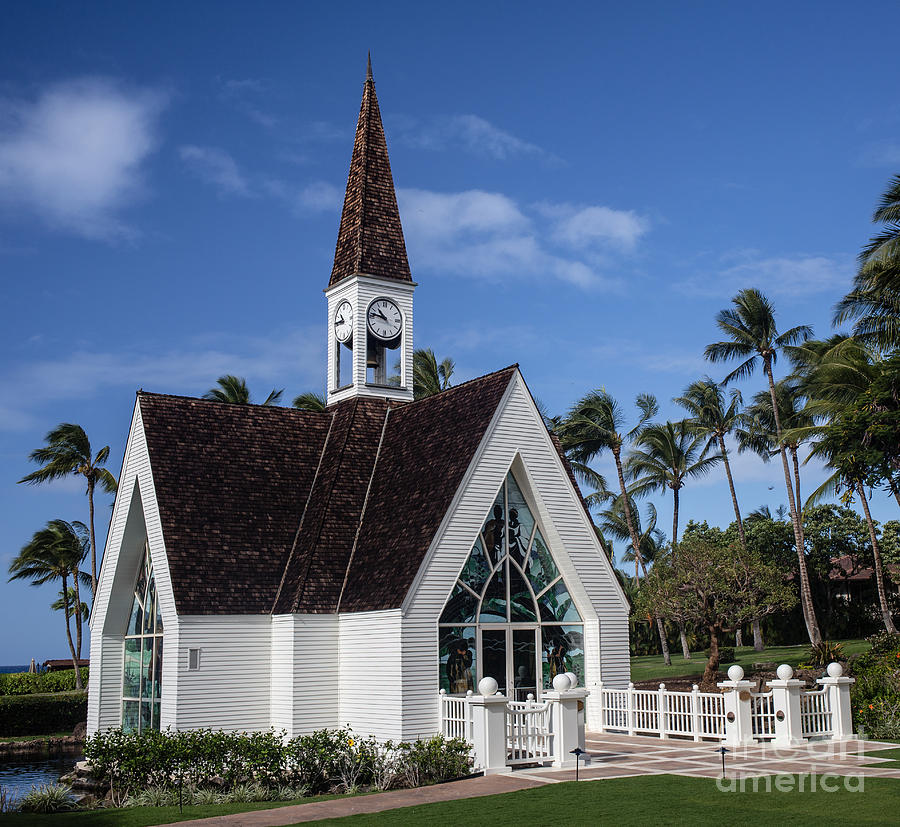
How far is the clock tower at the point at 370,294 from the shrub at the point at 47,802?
1297 cm

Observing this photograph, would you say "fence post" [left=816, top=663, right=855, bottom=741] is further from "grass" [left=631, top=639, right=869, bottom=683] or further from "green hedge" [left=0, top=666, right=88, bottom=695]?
"green hedge" [left=0, top=666, right=88, bottom=695]

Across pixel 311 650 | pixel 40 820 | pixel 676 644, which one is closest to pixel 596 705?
pixel 311 650

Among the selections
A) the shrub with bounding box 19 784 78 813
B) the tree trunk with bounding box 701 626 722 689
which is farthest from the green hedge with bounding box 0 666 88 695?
the shrub with bounding box 19 784 78 813

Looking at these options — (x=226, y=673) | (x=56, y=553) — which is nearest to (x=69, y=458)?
(x=56, y=553)

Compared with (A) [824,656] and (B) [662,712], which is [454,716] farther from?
(A) [824,656]

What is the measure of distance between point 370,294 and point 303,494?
639cm

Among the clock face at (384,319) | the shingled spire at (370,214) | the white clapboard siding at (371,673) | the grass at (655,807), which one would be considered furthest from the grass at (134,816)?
the shingled spire at (370,214)

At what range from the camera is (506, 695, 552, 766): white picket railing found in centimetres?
1906

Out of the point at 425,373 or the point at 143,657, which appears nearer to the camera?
the point at 143,657

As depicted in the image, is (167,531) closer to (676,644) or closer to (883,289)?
(883,289)

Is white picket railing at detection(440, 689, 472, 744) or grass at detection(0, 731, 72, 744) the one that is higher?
white picket railing at detection(440, 689, 472, 744)

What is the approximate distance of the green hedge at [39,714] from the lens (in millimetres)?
37969

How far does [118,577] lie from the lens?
26.8 m

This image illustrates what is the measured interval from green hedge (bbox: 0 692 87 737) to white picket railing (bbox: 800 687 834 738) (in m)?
28.5
